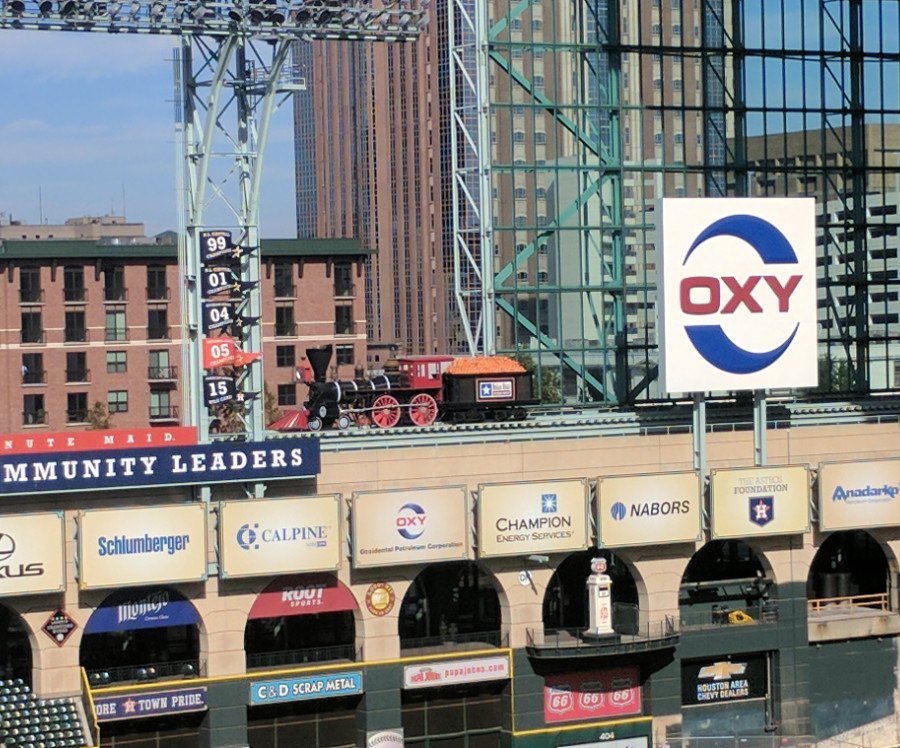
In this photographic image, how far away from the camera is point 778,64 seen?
276 ft

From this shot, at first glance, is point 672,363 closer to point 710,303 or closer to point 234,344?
point 710,303

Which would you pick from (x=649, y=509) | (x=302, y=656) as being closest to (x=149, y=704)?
(x=302, y=656)

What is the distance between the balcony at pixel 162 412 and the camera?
4744 inches

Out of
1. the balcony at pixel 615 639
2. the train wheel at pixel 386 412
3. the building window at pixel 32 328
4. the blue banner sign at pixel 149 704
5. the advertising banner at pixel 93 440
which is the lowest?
the blue banner sign at pixel 149 704

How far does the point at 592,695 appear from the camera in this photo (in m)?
64.3

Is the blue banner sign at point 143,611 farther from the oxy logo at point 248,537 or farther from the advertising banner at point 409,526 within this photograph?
the advertising banner at point 409,526

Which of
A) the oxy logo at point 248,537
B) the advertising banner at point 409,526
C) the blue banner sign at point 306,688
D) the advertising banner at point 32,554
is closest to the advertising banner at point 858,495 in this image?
the advertising banner at point 409,526

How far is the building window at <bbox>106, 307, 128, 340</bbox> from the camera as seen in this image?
119375 millimetres

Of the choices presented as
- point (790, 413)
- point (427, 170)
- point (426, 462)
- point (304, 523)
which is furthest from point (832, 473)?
point (427, 170)

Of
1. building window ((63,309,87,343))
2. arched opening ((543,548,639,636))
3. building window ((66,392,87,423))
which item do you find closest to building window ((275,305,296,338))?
building window ((63,309,87,343))

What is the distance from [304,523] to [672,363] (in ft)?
47.3

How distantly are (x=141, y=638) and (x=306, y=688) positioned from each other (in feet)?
17.2

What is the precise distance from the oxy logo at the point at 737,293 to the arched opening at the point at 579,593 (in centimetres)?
777

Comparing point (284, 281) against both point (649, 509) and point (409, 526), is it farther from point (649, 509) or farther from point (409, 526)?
point (409, 526)
